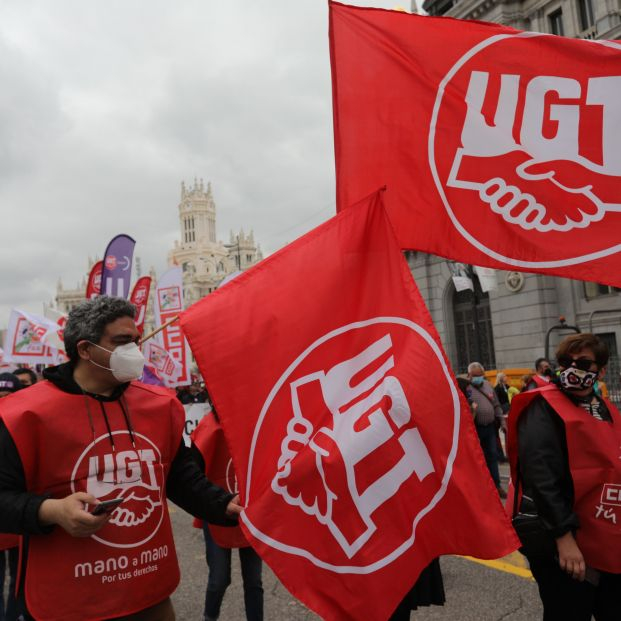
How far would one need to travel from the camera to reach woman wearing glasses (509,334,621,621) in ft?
9.36

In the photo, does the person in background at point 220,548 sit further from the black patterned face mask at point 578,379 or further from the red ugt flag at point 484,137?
the black patterned face mask at point 578,379

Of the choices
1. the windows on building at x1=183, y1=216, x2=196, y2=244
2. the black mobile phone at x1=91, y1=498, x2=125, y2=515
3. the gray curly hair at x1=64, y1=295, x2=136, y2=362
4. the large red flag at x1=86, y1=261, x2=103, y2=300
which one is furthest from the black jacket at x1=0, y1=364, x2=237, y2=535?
the windows on building at x1=183, y1=216, x2=196, y2=244

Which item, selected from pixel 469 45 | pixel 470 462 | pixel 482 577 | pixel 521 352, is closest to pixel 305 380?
pixel 470 462

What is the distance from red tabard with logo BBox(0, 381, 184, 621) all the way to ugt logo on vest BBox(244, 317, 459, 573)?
465 millimetres

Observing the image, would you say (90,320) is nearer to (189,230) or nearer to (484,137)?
(484,137)

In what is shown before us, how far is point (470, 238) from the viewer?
344cm

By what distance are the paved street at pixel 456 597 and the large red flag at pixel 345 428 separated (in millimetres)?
2352

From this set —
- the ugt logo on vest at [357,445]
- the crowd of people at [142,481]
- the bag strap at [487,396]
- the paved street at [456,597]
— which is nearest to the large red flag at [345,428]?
→ the ugt logo on vest at [357,445]

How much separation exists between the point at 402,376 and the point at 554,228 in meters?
1.40

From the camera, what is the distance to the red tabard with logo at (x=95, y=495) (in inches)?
92.5

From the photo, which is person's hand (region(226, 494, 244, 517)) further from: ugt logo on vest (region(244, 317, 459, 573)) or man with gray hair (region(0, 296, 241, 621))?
ugt logo on vest (region(244, 317, 459, 573))

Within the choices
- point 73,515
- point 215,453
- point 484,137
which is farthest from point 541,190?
point 215,453

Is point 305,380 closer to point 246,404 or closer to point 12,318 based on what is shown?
point 246,404

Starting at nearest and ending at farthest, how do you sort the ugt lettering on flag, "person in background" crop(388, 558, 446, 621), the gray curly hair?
the gray curly hair < "person in background" crop(388, 558, 446, 621) < the ugt lettering on flag
